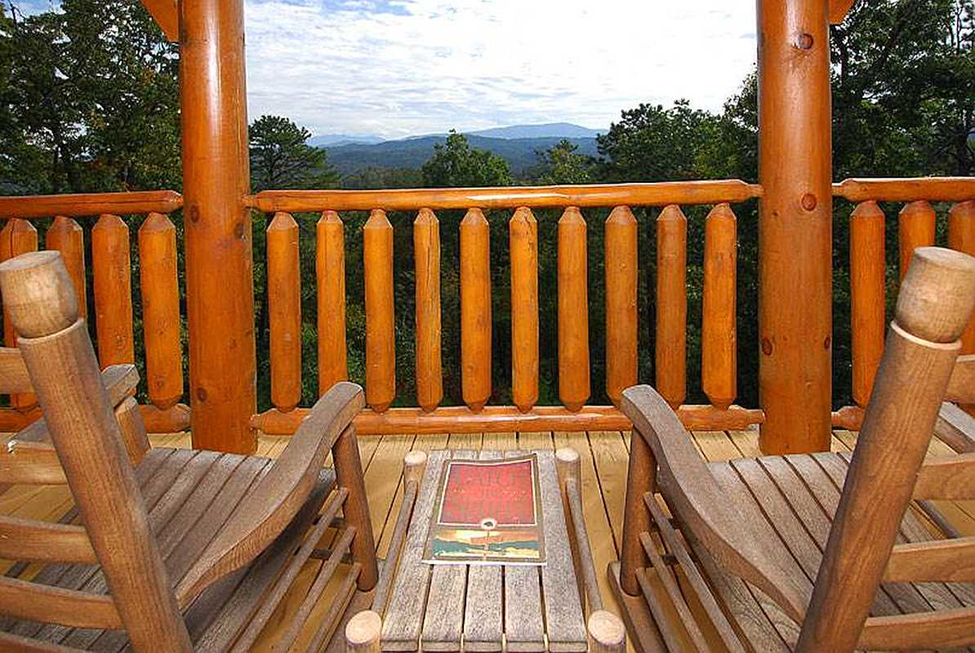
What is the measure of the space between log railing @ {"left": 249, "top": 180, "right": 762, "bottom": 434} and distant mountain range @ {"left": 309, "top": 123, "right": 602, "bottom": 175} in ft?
42.6

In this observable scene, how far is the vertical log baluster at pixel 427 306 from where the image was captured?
8.24 feet

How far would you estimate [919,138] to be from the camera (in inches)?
603

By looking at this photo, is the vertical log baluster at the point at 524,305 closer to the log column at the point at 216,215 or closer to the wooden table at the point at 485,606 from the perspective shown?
the log column at the point at 216,215

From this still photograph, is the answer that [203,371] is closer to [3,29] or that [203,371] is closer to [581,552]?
[581,552]

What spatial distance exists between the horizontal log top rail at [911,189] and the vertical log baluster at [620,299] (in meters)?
0.68

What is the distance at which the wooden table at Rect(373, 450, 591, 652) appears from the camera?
39.2 inches

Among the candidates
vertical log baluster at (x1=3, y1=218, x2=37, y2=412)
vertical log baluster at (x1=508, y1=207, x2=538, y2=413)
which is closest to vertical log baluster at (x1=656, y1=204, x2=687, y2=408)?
vertical log baluster at (x1=508, y1=207, x2=538, y2=413)

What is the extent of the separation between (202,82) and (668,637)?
2099mm

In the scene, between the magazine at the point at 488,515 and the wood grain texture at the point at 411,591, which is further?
the magazine at the point at 488,515

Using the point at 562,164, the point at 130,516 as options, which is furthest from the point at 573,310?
the point at 562,164

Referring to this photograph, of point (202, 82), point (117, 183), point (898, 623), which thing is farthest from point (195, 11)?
point (117, 183)

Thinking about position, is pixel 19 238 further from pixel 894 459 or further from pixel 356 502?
pixel 894 459

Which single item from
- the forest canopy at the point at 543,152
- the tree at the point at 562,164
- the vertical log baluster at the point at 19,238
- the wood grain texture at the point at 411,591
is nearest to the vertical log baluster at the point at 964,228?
the wood grain texture at the point at 411,591

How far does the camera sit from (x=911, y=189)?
7.72 ft
